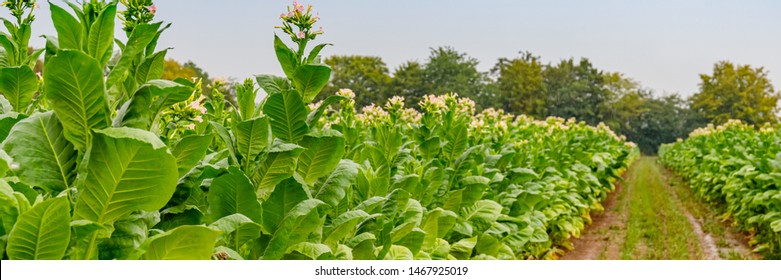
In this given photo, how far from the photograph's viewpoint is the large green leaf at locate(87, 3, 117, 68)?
1.45 metres

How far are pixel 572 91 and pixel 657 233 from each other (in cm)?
2727

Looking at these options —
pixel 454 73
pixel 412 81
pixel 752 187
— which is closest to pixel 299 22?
pixel 752 187

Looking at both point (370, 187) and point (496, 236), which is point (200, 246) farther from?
point (496, 236)

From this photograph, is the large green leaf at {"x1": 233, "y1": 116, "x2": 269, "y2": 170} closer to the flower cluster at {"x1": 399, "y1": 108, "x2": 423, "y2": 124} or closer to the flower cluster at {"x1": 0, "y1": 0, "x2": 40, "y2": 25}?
the flower cluster at {"x1": 0, "y1": 0, "x2": 40, "y2": 25}

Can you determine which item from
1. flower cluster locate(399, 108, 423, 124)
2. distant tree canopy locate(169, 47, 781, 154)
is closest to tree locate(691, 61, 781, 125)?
distant tree canopy locate(169, 47, 781, 154)

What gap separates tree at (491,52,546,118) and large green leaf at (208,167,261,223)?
25167 mm

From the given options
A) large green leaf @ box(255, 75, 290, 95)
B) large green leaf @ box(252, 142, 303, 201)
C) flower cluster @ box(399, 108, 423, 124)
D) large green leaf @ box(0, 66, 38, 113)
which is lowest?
flower cluster @ box(399, 108, 423, 124)

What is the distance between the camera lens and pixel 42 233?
51.3 inches

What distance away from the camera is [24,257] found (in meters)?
1.34

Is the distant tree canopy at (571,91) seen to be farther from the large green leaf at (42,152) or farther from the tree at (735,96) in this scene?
the large green leaf at (42,152)

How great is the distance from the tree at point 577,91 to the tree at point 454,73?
39.2 ft

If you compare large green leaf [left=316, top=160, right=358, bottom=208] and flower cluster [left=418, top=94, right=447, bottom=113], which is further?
flower cluster [left=418, top=94, right=447, bottom=113]

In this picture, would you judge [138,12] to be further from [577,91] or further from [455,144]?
[577,91]
